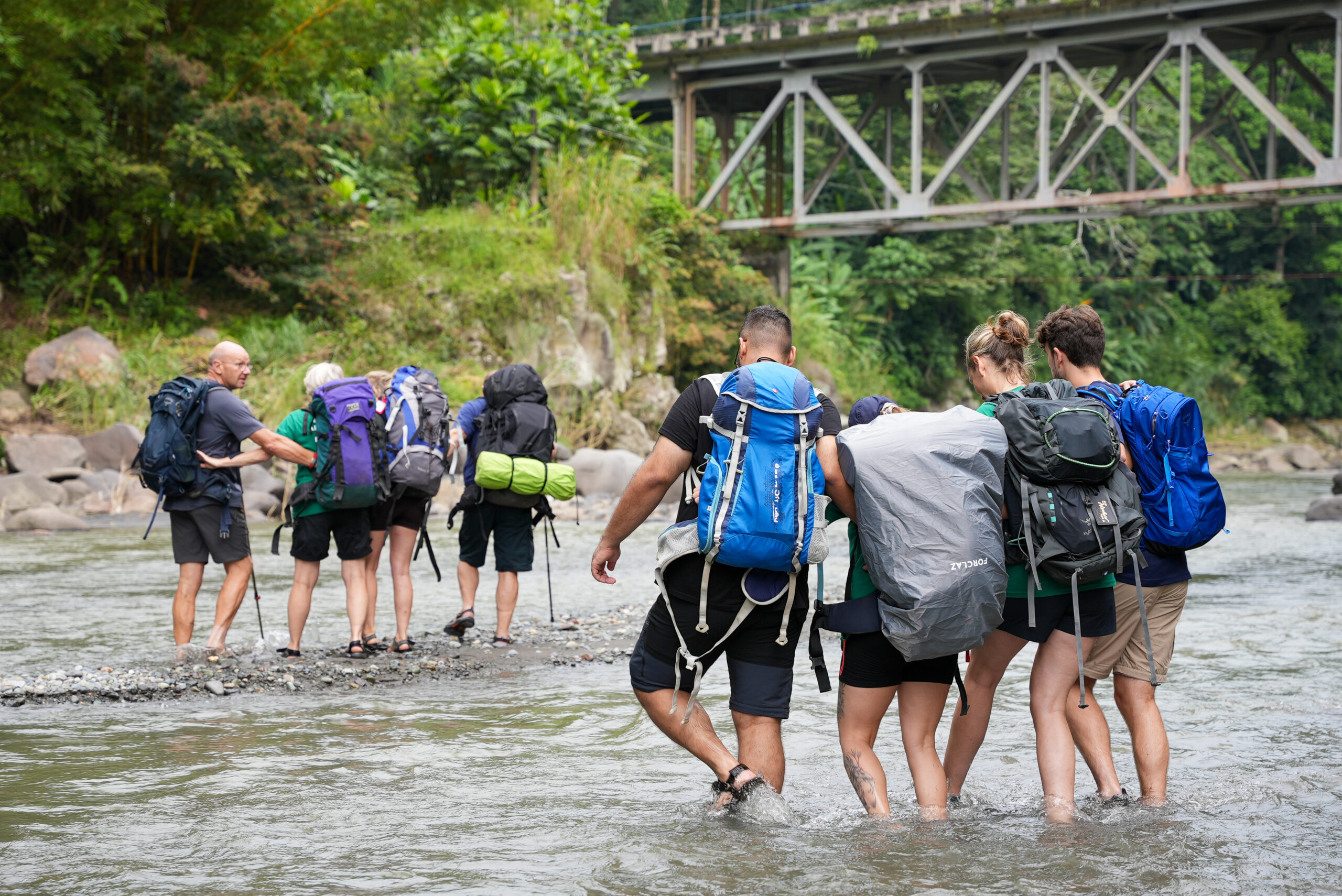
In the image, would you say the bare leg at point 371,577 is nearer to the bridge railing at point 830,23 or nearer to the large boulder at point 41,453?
the large boulder at point 41,453

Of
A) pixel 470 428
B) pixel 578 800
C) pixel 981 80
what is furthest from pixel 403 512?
pixel 981 80

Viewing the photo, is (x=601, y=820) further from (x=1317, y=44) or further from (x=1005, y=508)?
(x=1317, y=44)

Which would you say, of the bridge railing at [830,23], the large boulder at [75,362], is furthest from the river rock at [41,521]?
the bridge railing at [830,23]

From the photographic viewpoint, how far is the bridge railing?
29159 mm

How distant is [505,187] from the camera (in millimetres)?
26328

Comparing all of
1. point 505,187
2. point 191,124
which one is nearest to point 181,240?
point 191,124

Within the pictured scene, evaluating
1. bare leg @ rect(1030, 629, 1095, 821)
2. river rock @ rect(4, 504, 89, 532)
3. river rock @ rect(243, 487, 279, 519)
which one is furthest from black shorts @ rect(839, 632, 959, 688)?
river rock @ rect(243, 487, 279, 519)

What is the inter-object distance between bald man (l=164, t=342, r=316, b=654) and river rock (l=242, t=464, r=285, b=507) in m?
9.57

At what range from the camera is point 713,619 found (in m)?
4.31

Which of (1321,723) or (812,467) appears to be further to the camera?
(1321,723)

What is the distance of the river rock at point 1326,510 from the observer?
19.2 m

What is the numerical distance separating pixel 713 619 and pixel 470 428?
172 inches

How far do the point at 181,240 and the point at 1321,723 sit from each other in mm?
20179

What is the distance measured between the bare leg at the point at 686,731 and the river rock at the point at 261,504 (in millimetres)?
13213
